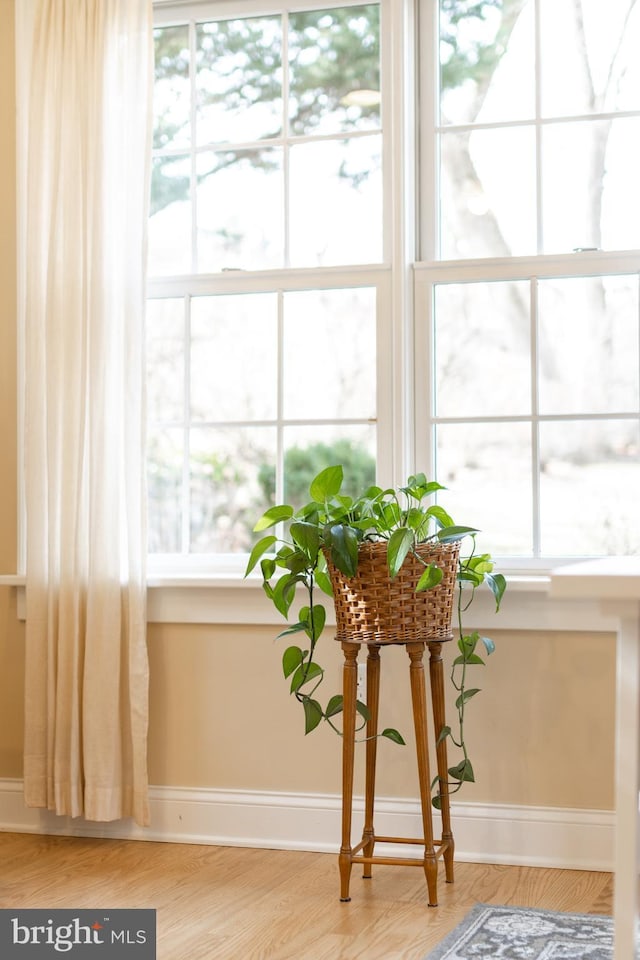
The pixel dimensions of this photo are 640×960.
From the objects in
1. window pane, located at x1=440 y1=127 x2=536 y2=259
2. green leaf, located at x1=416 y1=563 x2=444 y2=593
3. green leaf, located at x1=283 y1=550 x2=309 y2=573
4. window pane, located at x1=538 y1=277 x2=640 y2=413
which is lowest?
green leaf, located at x1=416 y1=563 x2=444 y2=593

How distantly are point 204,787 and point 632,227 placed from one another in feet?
6.61

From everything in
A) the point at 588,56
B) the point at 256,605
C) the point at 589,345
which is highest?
the point at 588,56

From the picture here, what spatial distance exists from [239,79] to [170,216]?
47cm

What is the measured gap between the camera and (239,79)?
3469 mm

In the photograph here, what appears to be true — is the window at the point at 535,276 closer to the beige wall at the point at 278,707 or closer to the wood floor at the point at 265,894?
the beige wall at the point at 278,707

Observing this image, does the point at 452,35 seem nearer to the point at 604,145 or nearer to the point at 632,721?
the point at 604,145

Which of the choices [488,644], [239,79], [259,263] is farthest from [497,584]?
[239,79]

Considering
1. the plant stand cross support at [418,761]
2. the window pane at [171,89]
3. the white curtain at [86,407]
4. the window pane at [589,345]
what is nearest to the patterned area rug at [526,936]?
the plant stand cross support at [418,761]

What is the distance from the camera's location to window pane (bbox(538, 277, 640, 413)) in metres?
3.12

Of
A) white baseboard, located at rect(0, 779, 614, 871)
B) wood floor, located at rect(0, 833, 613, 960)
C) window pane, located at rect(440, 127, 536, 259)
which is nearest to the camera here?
wood floor, located at rect(0, 833, 613, 960)

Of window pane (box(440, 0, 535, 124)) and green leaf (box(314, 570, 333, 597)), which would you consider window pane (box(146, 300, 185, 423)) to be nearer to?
green leaf (box(314, 570, 333, 597))

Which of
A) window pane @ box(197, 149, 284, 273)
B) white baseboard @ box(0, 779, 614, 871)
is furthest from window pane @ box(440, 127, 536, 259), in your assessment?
white baseboard @ box(0, 779, 614, 871)

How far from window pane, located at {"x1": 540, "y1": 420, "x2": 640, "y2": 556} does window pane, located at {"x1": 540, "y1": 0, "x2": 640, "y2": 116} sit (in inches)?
35.8

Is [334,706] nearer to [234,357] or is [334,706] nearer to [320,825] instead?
[320,825]
